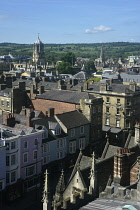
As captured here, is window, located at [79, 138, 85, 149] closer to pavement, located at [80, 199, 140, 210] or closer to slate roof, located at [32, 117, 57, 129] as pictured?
slate roof, located at [32, 117, 57, 129]

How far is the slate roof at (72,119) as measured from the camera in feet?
176

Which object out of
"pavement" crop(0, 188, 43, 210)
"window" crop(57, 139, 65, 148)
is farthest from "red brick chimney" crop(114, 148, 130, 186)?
"window" crop(57, 139, 65, 148)

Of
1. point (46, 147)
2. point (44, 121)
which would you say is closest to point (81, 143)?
point (44, 121)

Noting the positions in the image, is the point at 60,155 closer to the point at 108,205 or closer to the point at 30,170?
the point at 30,170

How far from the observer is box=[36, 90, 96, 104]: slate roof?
63719 millimetres

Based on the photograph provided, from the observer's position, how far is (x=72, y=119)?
5534 cm

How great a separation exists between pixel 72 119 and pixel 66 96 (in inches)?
491

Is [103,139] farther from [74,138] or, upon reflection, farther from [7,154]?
[7,154]

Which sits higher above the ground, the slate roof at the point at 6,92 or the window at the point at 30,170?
the slate roof at the point at 6,92

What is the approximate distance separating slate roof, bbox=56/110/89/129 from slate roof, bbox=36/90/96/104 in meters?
6.02

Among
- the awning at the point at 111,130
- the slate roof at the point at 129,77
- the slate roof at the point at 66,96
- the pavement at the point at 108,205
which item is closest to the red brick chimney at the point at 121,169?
the pavement at the point at 108,205

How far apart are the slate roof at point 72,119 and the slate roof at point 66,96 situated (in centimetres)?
602

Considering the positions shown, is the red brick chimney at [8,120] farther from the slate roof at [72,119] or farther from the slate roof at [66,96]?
the slate roof at [66,96]

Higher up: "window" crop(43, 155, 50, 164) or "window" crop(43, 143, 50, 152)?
"window" crop(43, 143, 50, 152)
